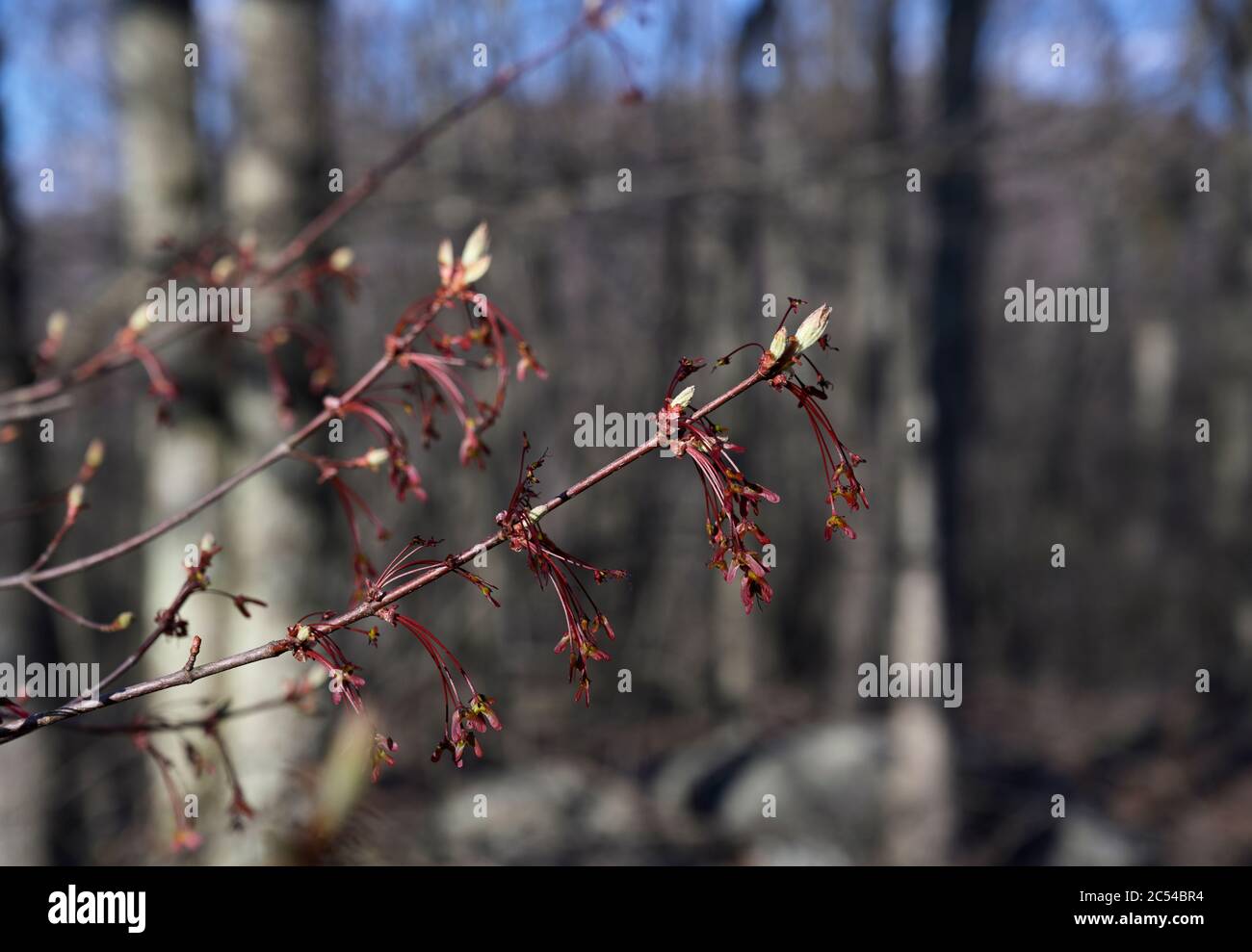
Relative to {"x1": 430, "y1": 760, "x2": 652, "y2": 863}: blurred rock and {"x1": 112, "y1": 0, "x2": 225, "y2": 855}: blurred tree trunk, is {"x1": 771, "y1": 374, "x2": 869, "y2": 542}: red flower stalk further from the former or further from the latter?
{"x1": 430, "y1": 760, "x2": 652, "y2": 863}: blurred rock

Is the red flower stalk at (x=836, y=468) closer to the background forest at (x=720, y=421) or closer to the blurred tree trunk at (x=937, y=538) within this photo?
the background forest at (x=720, y=421)

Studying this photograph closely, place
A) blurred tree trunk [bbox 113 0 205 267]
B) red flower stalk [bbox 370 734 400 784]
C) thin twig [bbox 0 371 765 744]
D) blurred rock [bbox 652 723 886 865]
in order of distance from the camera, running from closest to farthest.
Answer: thin twig [bbox 0 371 765 744], red flower stalk [bbox 370 734 400 784], blurred tree trunk [bbox 113 0 205 267], blurred rock [bbox 652 723 886 865]

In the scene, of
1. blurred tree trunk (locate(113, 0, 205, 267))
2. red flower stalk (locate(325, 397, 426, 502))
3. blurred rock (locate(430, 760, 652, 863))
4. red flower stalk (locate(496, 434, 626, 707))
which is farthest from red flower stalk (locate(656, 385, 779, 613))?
blurred rock (locate(430, 760, 652, 863))

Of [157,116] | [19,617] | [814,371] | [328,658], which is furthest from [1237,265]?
[328,658]

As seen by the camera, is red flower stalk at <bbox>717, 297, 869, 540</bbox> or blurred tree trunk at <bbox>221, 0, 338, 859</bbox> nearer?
red flower stalk at <bbox>717, 297, 869, 540</bbox>

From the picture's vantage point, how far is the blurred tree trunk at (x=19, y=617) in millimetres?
5836

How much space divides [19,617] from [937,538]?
21.3 feet

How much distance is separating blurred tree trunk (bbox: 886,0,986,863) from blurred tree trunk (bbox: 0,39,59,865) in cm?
608

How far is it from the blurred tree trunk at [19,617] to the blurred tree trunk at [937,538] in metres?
6.08

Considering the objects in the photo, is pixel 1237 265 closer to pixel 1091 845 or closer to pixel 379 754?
pixel 1091 845

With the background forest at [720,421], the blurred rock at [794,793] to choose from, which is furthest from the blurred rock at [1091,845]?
the blurred rock at [794,793]

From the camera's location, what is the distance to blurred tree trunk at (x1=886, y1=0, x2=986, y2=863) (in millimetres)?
8570
